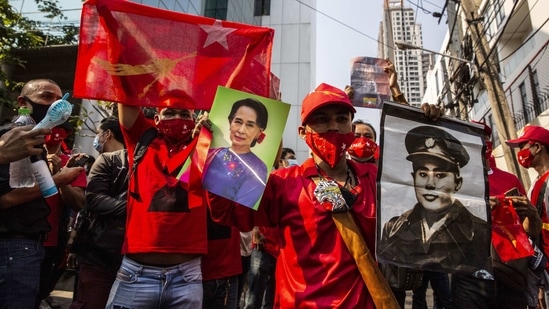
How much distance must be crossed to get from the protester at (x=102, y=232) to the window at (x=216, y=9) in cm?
1476

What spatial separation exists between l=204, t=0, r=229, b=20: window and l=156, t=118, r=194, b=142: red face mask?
15045 mm

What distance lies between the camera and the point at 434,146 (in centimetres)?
180

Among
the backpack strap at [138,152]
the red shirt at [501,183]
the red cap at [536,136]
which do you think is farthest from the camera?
the red cap at [536,136]

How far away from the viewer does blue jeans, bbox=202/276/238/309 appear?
263cm

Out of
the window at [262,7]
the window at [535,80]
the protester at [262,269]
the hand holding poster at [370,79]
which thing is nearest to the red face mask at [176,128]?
the protester at [262,269]

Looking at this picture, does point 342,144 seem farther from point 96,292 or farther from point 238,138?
point 96,292

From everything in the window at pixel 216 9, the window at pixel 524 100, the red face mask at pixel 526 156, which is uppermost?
the window at pixel 216 9

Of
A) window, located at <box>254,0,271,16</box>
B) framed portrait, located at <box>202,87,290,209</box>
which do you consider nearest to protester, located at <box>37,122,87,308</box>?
framed portrait, located at <box>202,87,290,209</box>

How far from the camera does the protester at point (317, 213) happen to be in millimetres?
1636

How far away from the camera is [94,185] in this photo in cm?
275

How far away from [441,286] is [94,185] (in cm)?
376

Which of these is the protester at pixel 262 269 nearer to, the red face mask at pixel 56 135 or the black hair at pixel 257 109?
the red face mask at pixel 56 135

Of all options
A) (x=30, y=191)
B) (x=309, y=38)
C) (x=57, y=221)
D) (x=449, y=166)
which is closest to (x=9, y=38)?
(x=57, y=221)

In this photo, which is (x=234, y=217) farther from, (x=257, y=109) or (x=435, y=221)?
(x=435, y=221)
